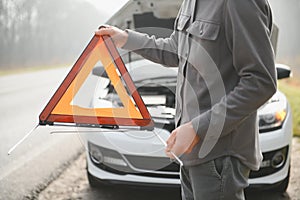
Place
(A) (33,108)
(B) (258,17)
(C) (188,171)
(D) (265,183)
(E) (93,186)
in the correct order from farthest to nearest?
(A) (33,108) → (E) (93,186) → (D) (265,183) → (C) (188,171) → (B) (258,17)

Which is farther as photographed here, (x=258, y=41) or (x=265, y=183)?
(x=265, y=183)

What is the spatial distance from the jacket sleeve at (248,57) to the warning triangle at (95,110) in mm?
434

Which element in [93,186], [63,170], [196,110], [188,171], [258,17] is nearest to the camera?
[258,17]

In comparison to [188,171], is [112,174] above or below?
below

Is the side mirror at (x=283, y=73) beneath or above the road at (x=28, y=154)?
above

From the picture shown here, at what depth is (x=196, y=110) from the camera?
5.00 feet

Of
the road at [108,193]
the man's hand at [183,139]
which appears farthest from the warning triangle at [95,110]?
the road at [108,193]

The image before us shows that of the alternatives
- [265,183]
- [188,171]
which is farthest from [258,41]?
[265,183]

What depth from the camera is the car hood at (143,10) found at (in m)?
3.92

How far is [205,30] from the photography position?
141 centimetres

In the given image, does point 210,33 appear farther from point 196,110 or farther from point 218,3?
point 196,110

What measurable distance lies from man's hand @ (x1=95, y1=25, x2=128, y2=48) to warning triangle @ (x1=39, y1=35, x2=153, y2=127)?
34 mm

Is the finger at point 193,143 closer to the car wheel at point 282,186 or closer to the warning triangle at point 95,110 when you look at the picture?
the warning triangle at point 95,110

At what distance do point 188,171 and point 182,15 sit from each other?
61 centimetres
